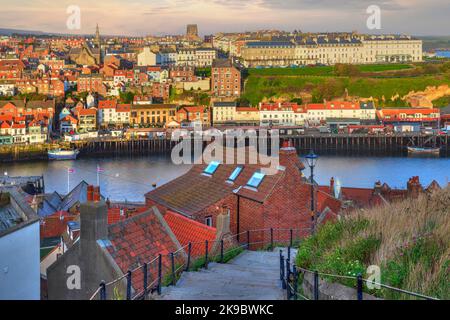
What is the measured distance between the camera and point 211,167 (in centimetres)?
562

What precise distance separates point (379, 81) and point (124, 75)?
13.5 meters

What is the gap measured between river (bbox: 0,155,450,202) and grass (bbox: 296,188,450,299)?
37.4ft

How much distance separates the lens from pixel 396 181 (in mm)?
16609

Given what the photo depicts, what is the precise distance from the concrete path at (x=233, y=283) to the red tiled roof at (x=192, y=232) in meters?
0.64

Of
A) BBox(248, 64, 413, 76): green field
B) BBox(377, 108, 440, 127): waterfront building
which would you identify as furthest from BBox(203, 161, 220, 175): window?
BBox(248, 64, 413, 76): green field

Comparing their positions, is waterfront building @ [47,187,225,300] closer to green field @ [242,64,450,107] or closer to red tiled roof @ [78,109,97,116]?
red tiled roof @ [78,109,97,116]

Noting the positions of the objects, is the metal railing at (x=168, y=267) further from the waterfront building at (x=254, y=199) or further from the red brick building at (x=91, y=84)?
the red brick building at (x=91, y=84)

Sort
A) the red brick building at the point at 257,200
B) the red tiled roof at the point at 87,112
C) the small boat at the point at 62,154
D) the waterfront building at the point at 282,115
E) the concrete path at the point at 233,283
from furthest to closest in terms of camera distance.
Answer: the waterfront building at the point at 282,115 < the red tiled roof at the point at 87,112 < the small boat at the point at 62,154 < the red brick building at the point at 257,200 < the concrete path at the point at 233,283

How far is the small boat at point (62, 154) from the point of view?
23.6 meters

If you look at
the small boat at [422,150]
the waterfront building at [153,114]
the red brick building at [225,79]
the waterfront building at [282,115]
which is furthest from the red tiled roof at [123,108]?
the small boat at [422,150]

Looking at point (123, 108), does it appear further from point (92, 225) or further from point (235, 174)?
point (92, 225)

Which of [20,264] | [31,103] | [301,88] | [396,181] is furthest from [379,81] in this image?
[20,264]

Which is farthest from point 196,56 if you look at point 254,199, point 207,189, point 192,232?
point 192,232

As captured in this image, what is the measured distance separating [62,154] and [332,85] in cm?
1669
